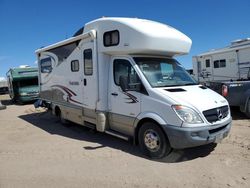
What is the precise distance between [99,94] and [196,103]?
8.62 ft

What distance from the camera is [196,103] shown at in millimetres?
5617

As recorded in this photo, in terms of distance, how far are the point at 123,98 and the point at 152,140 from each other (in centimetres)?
126

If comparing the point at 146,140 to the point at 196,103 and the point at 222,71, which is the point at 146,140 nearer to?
the point at 196,103

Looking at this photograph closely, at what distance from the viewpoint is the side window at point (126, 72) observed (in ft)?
20.7

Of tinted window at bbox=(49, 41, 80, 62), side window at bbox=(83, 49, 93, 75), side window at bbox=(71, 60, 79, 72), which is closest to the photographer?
side window at bbox=(83, 49, 93, 75)

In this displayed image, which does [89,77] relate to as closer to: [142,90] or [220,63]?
[142,90]

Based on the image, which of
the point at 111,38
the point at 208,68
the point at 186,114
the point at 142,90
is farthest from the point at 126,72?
the point at 208,68

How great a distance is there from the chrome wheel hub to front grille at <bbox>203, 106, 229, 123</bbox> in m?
1.07

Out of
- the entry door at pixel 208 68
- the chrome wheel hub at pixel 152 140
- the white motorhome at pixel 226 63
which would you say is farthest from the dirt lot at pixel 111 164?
the entry door at pixel 208 68

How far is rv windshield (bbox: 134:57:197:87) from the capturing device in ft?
20.7

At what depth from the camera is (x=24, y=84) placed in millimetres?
20125

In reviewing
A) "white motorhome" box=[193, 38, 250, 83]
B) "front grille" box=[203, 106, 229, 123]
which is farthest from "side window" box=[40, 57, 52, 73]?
"white motorhome" box=[193, 38, 250, 83]

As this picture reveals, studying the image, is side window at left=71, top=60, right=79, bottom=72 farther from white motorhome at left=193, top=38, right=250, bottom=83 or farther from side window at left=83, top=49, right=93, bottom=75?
white motorhome at left=193, top=38, right=250, bottom=83

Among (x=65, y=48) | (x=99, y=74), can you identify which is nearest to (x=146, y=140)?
(x=99, y=74)
